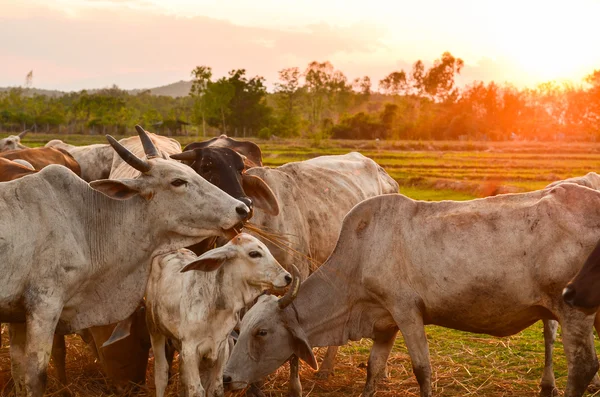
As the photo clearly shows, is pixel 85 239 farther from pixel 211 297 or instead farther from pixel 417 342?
pixel 417 342

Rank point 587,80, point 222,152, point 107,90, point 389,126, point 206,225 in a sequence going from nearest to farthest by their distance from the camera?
point 206,225, point 222,152, point 389,126, point 587,80, point 107,90

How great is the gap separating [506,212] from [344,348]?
9.69ft

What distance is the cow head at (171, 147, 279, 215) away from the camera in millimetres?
5992

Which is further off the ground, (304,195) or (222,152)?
(222,152)

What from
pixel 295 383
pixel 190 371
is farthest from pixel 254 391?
pixel 190 371

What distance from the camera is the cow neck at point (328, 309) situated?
5.57 metres

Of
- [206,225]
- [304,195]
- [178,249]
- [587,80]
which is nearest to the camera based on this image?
[206,225]

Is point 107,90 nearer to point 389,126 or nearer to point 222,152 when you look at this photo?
point 389,126

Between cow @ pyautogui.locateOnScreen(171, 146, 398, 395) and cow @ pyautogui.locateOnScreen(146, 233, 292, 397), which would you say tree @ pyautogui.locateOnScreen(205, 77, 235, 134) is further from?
cow @ pyautogui.locateOnScreen(146, 233, 292, 397)

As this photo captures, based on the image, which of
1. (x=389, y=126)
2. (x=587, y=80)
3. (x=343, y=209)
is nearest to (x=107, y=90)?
(x=389, y=126)

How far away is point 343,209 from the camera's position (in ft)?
24.5

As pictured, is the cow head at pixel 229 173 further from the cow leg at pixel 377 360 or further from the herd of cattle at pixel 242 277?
the cow leg at pixel 377 360

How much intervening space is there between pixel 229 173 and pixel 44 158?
3.44m

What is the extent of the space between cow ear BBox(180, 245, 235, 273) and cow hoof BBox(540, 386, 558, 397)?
2817 mm
